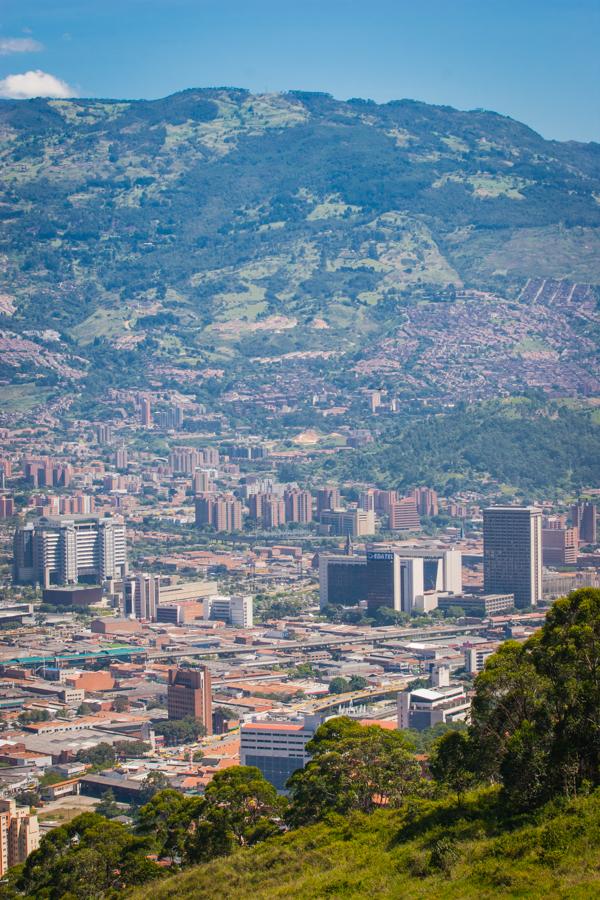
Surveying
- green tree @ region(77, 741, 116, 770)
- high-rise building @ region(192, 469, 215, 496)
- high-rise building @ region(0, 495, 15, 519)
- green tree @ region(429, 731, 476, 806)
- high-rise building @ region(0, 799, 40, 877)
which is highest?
high-rise building @ region(192, 469, 215, 496)

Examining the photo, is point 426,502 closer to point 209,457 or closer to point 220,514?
point 220,514

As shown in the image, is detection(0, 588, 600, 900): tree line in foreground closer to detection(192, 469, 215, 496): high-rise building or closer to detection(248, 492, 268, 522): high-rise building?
detection(248, 492, 268, 522): high-rise building

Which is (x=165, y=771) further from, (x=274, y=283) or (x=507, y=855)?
(x=274, y=283)

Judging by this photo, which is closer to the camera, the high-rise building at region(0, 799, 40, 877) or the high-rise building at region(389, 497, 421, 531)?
the high-rise building at region(0, 799, 40, 877)

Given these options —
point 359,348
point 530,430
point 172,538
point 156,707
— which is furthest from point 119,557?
point 359,348

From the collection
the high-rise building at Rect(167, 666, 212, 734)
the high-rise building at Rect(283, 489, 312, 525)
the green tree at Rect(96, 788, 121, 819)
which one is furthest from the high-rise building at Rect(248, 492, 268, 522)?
the green tree at Rect(96, 788, 121, 819)

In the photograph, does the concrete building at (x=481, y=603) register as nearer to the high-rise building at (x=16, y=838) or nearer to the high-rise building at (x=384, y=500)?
the high-rise building at (x=384, y=500)
